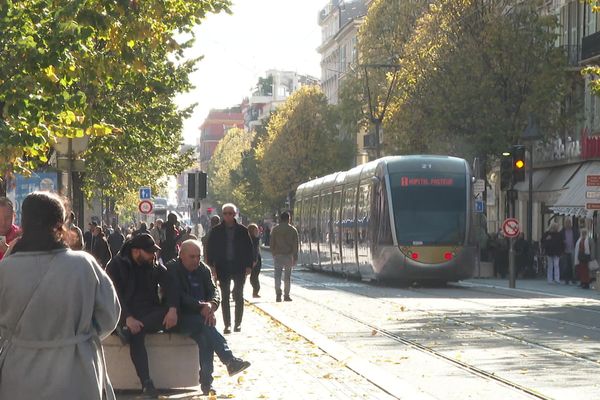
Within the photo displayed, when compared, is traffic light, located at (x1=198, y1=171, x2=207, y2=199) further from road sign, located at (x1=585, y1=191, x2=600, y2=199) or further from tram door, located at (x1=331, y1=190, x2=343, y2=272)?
road sign, located at (x1=585, y1=191, x2=600, y2=199)

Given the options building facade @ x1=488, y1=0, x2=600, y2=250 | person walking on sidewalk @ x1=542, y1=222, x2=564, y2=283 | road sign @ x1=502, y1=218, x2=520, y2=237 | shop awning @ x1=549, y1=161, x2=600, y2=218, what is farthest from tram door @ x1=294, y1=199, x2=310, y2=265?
road sign @ x1=502, y1=218, x2=520, y2=237

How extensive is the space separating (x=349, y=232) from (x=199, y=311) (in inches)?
1095

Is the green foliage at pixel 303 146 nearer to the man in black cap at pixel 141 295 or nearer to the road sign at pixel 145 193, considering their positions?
the road sign at pixel 145 193

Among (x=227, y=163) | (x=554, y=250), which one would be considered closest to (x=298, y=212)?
(x=554, y=250)

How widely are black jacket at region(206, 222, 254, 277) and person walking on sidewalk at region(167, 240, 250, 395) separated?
6.52 metres

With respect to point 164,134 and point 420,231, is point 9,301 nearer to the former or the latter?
point 420,231

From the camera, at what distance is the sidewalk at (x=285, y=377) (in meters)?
13.0

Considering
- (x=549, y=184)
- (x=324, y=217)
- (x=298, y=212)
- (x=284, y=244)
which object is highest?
(x=549, y=184)

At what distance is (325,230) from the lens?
Answer: 45.6m

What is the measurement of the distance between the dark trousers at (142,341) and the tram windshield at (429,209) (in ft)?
74.9

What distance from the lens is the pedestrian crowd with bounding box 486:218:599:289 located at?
37500 mm

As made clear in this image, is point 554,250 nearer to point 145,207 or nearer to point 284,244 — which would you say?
point 284,244

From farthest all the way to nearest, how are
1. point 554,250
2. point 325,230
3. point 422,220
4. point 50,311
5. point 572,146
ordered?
point 572,146 < point 325,230 < point 554,250 < point 422,220 < point 50,311

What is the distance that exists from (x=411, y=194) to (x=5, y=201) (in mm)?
24791
